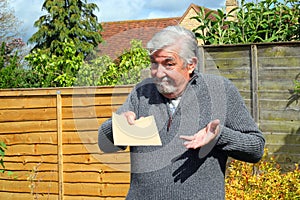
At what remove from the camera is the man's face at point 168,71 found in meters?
1.85

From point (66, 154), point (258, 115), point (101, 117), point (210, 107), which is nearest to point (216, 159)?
point (210, 107)

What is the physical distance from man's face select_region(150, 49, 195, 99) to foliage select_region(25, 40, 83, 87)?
4.91 m

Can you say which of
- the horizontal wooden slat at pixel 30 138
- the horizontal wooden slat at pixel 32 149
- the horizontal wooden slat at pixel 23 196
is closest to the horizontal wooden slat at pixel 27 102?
the horizontal wooden slat at pixel 30 138

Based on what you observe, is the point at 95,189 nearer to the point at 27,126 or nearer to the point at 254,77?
the point at 27,126

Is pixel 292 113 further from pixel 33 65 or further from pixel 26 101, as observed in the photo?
pixel 33 65

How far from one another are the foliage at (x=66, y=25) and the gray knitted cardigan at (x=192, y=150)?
15910mm

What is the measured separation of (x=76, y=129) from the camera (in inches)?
179

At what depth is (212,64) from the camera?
468 cm

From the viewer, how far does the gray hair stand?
1880 millimetres

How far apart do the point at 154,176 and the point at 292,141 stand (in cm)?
269

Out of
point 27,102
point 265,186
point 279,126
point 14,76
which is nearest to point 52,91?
point 27,102

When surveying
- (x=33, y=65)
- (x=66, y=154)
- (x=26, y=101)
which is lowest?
(x=66, y=154)

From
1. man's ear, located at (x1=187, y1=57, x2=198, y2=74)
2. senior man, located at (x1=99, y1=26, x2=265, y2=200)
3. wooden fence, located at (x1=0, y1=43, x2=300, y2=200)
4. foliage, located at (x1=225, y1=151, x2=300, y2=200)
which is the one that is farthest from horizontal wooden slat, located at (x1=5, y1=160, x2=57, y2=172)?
man's ear, located at (x1=187, y1=57, x2=198, y2=74)

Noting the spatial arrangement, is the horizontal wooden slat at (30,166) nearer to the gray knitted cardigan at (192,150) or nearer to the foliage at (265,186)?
the foliage at (265,186)
